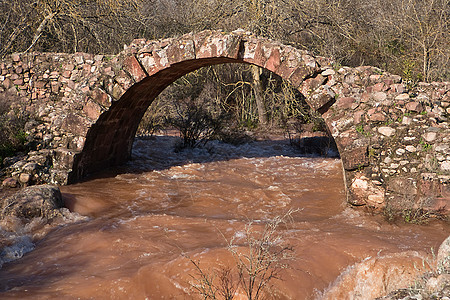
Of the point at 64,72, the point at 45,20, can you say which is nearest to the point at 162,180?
the point at 64,72

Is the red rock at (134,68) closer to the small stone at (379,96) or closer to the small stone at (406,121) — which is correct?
the small stone at (379,96)

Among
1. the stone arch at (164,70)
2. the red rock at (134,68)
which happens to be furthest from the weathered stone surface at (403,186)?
the red rock at (134,68)

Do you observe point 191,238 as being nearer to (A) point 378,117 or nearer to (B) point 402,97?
(A) point 378,117

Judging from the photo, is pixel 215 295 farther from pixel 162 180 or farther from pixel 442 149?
pixel 162 180

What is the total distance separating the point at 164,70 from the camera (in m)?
6.66

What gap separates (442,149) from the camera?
5.20 meters

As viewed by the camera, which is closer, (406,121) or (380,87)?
(406,121)

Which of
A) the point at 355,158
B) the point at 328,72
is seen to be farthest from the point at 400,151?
the point at 328,72

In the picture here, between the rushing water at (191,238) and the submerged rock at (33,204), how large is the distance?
0.21 m

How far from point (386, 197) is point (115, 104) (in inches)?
171

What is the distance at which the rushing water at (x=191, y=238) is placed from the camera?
3682 millimetres

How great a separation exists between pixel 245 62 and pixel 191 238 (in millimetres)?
2955

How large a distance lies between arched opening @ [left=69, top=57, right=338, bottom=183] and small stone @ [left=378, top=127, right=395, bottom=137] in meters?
1.88

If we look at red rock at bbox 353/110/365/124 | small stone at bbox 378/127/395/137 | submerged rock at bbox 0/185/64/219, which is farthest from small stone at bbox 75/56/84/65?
small stone at bbox 378/127/395/137
